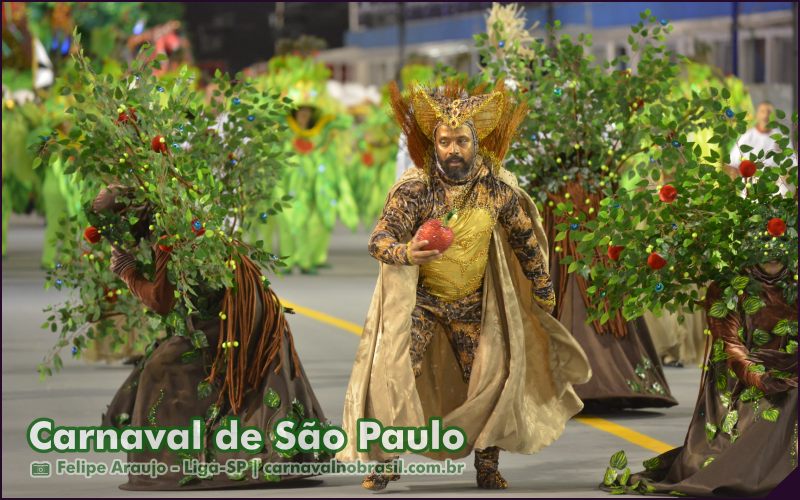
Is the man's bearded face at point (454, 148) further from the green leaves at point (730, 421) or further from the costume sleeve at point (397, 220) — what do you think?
the green leaves at point (730, 421)

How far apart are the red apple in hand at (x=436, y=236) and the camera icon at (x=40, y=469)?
2167 millimetres

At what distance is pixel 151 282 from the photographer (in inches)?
320

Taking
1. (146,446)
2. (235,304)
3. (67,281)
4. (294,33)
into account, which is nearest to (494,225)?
(235,304)

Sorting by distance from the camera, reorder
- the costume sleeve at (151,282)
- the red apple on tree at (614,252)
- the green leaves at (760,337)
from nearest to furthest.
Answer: the green leaves at (760,337) → the red apple on tree at (614,252) → the costume sleeve at (151,282)

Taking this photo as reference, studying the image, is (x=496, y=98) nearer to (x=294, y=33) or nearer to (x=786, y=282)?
(x=786, y=282)

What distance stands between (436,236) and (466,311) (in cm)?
62

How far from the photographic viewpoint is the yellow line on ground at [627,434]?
9.12 m

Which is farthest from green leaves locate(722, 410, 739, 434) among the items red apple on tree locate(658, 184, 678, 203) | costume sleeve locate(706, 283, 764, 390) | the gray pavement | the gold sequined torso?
the gold sequined torso

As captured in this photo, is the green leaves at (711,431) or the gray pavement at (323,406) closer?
the green leaves at (711,431)

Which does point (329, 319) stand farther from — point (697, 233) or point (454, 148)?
point (697, 233)

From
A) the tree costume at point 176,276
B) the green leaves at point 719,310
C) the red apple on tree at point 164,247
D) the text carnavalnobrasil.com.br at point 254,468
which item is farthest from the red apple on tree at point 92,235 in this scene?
the green leaves at point 719,310

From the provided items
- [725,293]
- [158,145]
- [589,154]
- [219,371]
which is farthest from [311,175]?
[725,293]

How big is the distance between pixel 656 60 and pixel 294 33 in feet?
154

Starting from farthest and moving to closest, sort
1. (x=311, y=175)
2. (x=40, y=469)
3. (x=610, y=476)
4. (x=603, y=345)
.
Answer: (x=311, y=175)
(x=603, y=345)
(x=40, y=469)
(x=610, y=476)
